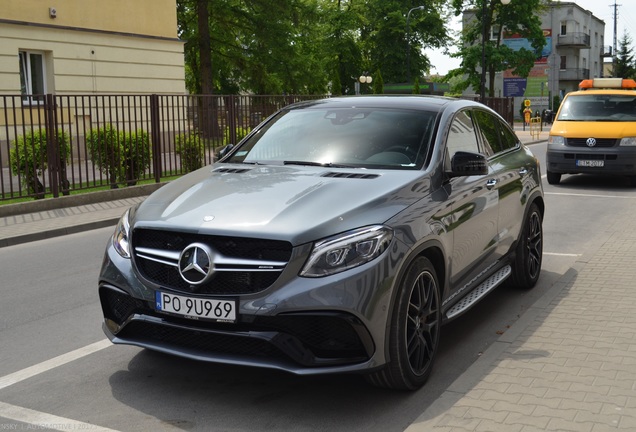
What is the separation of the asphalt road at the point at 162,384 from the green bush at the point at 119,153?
7780 mm

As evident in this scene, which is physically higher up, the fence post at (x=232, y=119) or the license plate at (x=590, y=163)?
the fence post at (x=232, y=119)

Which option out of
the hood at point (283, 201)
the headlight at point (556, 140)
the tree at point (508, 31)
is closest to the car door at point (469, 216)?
the hood at point (283, 201)

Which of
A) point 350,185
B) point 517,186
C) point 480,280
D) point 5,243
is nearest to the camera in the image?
point 350,185

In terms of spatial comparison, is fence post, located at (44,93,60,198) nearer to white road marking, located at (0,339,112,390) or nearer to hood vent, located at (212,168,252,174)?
white road marking, located at (0,339,112,390)

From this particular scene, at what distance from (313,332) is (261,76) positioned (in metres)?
34.4

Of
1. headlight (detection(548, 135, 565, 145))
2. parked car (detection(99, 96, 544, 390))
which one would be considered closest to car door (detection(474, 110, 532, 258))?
parked car (detection(99, 96, 544, 390))

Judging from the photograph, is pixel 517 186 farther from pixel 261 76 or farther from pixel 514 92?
pixel 514 92

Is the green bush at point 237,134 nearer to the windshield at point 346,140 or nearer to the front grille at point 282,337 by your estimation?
the windshield at point 346,140

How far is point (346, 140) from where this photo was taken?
5500mm

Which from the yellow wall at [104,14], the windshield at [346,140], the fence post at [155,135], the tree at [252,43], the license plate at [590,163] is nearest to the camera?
the windshield at [346,140]

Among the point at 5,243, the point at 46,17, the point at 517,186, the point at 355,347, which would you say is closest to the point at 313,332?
the point at 355,347

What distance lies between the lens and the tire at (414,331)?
426cm

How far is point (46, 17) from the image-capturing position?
23062mm

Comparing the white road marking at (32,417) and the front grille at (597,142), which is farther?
the front grille at (597,142)
